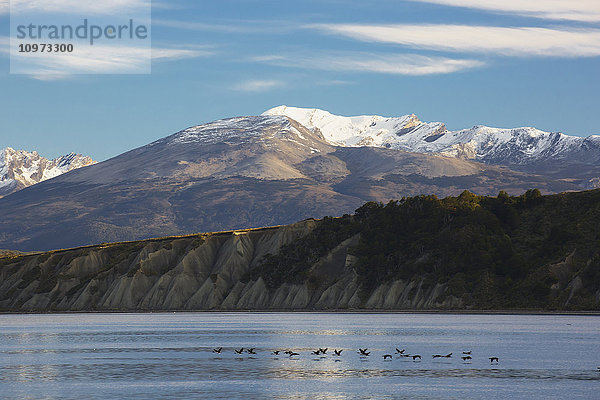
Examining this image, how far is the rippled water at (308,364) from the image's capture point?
65.1 metres

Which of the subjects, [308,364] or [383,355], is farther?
[383,355]

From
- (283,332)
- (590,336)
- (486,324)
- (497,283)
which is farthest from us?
(497,283)

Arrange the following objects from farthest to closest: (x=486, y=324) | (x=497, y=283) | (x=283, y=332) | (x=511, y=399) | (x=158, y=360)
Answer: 1. (x=497, y=283)
2. (x=486, y=324)
3. (x=283, y=332)
4. (x=158, y=360)
5. (x=511, y=399)

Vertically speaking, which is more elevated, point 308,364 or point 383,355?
point 308,364

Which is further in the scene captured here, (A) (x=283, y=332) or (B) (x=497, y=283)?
(B) (x=497, y=283)

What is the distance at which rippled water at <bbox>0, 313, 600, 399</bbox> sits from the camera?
214 feet

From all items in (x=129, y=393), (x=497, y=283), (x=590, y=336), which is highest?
(x=129, y=393)

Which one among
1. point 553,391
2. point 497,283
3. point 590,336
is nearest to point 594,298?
point 497,283

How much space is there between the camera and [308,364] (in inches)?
3246

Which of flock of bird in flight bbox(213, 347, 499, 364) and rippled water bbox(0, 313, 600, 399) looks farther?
flock of bird in flight bbox(213, 347, 499, 364)

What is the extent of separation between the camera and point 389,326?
14162cm

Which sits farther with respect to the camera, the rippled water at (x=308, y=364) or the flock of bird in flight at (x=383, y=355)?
the flock of bird in flight at (x=383, y=355)

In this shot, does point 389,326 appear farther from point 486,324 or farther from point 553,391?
point 553,391

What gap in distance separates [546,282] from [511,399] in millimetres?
110895
